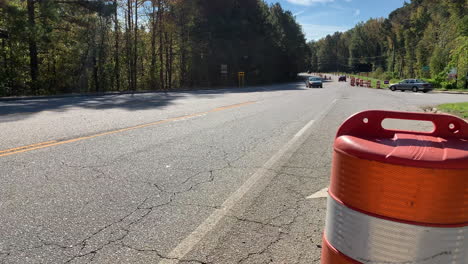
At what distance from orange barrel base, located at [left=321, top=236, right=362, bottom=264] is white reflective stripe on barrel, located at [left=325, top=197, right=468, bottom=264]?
0.04 metres

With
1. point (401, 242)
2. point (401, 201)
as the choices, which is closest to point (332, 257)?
point (401, 242)

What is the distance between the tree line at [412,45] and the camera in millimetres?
40094

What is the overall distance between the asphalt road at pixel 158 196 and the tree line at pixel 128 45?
59.3 ft

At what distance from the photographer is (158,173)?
185 inches

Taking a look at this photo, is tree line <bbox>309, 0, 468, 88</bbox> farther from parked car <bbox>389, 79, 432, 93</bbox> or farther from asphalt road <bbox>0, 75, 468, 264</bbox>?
asphalt road <bbox>0, 75, 468, 264</bbox>

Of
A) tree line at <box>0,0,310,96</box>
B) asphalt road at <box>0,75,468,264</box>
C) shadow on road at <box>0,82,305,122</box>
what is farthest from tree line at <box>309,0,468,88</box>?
asphalt road at <box>0,75,468,264</box>

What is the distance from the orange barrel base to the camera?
5.27 feet

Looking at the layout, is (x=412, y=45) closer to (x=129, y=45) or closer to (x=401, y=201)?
(x=129, y=45)

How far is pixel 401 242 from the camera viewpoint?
1442mm

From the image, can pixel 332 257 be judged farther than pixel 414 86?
No

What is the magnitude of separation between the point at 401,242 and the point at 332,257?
36cm

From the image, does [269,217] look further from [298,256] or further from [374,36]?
[374,36]

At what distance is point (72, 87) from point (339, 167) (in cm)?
3084

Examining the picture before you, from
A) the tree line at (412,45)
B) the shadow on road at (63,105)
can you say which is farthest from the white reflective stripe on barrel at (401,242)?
the tree line at (412,45)
